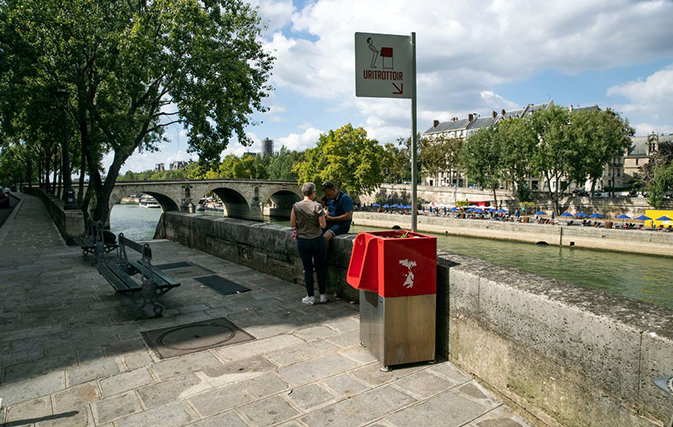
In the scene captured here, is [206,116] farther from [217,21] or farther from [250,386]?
[250,386]

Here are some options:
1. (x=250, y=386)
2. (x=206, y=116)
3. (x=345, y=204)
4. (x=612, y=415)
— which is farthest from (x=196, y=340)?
(x=206, y=116)

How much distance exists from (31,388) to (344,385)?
221cm

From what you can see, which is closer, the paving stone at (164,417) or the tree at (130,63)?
the paving stone at (164,417)

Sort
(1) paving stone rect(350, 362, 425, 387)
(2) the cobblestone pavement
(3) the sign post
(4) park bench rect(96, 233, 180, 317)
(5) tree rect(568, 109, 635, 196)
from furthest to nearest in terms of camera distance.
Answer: (5) tree rect(568, 109, 635, 196) < (4) park bench rect(96, 233, 180, 317) < (3) the sign post < (1) paving stone rect(350, 362, 425, 387) < (2) the cobblestone pavement

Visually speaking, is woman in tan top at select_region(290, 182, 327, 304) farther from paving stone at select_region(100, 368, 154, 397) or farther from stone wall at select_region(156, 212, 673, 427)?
paving stone at select_region(100, 368, 154, 397)

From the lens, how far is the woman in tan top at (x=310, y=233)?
15.9 feet

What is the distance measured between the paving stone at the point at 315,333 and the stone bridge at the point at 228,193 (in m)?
38.9

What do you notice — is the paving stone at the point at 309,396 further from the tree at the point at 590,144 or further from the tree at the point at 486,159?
the tree at the point at 486,159

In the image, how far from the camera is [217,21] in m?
17.3

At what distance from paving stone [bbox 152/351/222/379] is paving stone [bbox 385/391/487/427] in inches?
61.0

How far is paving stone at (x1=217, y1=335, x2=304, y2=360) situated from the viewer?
3.66 metres

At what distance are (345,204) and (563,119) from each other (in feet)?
147

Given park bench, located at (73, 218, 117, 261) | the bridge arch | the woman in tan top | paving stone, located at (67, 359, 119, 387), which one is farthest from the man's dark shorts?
the bridge arch

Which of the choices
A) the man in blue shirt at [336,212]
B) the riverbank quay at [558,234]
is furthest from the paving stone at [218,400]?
the riverbank quay at [558,234]
